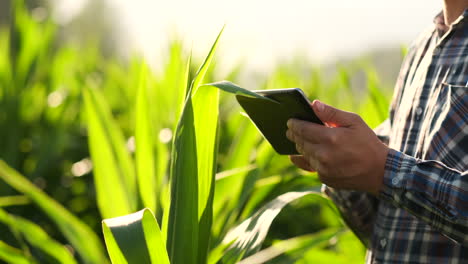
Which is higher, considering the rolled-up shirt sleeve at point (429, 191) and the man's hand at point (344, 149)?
the man's hand at point (344, 149)

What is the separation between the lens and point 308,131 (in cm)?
85

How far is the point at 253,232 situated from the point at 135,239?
0.70ft

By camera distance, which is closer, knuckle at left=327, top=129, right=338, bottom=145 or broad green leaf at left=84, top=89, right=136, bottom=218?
knuckle at left=327, top=129, right=338, bottom=145

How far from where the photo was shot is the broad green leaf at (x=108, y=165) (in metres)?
1.20

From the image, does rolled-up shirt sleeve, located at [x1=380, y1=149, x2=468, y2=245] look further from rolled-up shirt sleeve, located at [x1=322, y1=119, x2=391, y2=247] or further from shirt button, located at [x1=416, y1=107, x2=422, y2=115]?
rolled-up shirt sleeve, located at [x1=322, y1=119, x2=391, y2=247]

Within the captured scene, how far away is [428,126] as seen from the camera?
932mm

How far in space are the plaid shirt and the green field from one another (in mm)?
109

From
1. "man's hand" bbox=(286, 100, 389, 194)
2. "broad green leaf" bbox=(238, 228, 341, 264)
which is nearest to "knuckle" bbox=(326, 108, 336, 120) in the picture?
"man's hand" bbox=(286, 100, 389, 194)

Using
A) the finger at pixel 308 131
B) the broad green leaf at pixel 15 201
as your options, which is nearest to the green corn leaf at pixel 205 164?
the finger at pixel 308 131

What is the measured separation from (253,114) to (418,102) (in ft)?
0.87

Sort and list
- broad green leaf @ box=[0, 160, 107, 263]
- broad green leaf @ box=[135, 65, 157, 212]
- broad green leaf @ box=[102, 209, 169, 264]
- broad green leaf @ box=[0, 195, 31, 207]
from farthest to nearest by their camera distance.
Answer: broad green leaf @ box=[0, 195, 31, 207], broad green leaf @ box=[135, 65, 157, 212], broad green leaf @ box=[0, 160, 107, 263], broad green leaf @ box=[102, 209, 169, 264]

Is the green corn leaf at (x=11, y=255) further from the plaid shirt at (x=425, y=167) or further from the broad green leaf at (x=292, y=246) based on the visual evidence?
the plaid shirt at (x=425, y=167)

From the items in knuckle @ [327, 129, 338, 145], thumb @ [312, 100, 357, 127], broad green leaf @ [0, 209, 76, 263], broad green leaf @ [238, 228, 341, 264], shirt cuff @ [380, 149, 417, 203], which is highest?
thumb @ [312, 100, 357, 127]

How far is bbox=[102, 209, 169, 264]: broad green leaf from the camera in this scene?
0.81 metres
